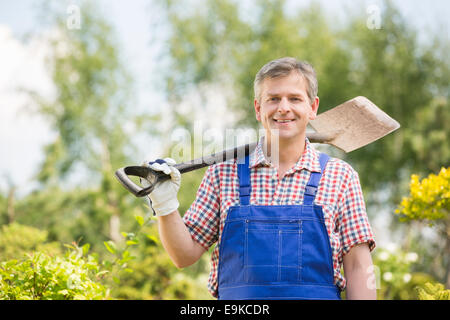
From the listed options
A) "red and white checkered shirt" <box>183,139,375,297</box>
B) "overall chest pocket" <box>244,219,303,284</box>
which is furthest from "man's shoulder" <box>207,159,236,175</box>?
"overall chest pocket" <box>244,219,303,284</box>

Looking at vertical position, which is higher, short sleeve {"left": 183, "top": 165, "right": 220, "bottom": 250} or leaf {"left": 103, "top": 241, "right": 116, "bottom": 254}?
short sleeve {"left": 183, "top": 165, "right": 220, "bottom": 250}

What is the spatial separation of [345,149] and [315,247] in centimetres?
94

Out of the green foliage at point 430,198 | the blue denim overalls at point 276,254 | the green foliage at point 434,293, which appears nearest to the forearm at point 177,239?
the blue denim overalls at point 276,254

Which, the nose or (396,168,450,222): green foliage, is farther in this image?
(396,168,450,222): green foliage

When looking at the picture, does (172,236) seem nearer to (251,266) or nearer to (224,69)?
(251,266)

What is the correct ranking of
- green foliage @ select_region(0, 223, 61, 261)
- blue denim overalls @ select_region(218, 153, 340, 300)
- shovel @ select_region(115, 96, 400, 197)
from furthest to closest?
green foliage @ select_region(0, 223, 61, 261) < shovel @ select_region(115, 96, 400, 197) < blue denim overalls @ select_region(218, 153, 340, 300)

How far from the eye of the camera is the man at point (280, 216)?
5.54 ft

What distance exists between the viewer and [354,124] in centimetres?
250

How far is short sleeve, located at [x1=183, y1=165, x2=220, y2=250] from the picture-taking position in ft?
6.17

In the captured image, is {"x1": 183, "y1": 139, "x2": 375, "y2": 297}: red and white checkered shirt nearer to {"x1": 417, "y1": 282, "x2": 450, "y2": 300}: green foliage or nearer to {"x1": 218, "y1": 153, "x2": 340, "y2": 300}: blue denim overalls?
{"x1": 218, "y1": 153, "x2": 340, "y2": 300}: blue denim overalls

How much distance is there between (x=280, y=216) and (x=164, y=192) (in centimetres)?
40

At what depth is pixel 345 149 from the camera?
8.30 ft

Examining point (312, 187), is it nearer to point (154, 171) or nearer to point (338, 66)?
point (154, 171)
